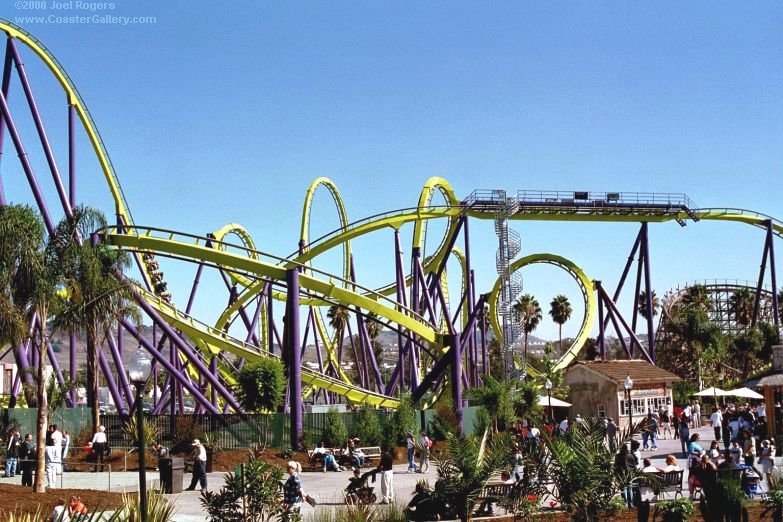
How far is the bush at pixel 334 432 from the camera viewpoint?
2514 centimetres

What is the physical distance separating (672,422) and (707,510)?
25518 millimetres

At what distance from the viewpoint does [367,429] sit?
25.6m

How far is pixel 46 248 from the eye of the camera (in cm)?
2006

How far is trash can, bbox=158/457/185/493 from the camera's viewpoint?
18141 mm

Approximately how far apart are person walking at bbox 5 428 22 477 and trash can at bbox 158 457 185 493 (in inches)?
204

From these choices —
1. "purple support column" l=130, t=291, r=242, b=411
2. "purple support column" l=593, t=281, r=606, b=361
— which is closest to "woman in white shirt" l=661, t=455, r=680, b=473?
"purple support column" l=130, t=291, r=242, b=411

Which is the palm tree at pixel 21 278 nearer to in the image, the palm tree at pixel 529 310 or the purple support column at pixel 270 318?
the purple support column at pixel 270 318

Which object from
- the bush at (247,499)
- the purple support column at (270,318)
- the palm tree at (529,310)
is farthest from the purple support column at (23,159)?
the palm tree at (529,310)

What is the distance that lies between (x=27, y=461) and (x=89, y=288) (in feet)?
15.9

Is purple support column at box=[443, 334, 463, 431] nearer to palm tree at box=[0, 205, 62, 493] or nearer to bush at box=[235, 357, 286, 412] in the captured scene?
bush at box=[235, 357, 286, 412]

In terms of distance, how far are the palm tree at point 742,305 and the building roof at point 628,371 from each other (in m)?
29.7

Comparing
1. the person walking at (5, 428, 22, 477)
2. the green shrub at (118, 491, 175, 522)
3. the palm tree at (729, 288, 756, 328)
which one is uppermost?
the palm tree at (729, 288, 756, 328)

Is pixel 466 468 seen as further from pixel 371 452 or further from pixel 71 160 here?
A: pixel 71 160

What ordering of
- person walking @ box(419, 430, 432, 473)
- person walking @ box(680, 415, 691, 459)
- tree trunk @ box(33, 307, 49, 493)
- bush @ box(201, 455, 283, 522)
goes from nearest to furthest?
bush @ box(201, 455, 283, 522) → tree trunk @ box(33, 307, 49, 493) → person walking @ box(419, 430, 432, 473) → person walking @ box(680, 415, 691, 459)
